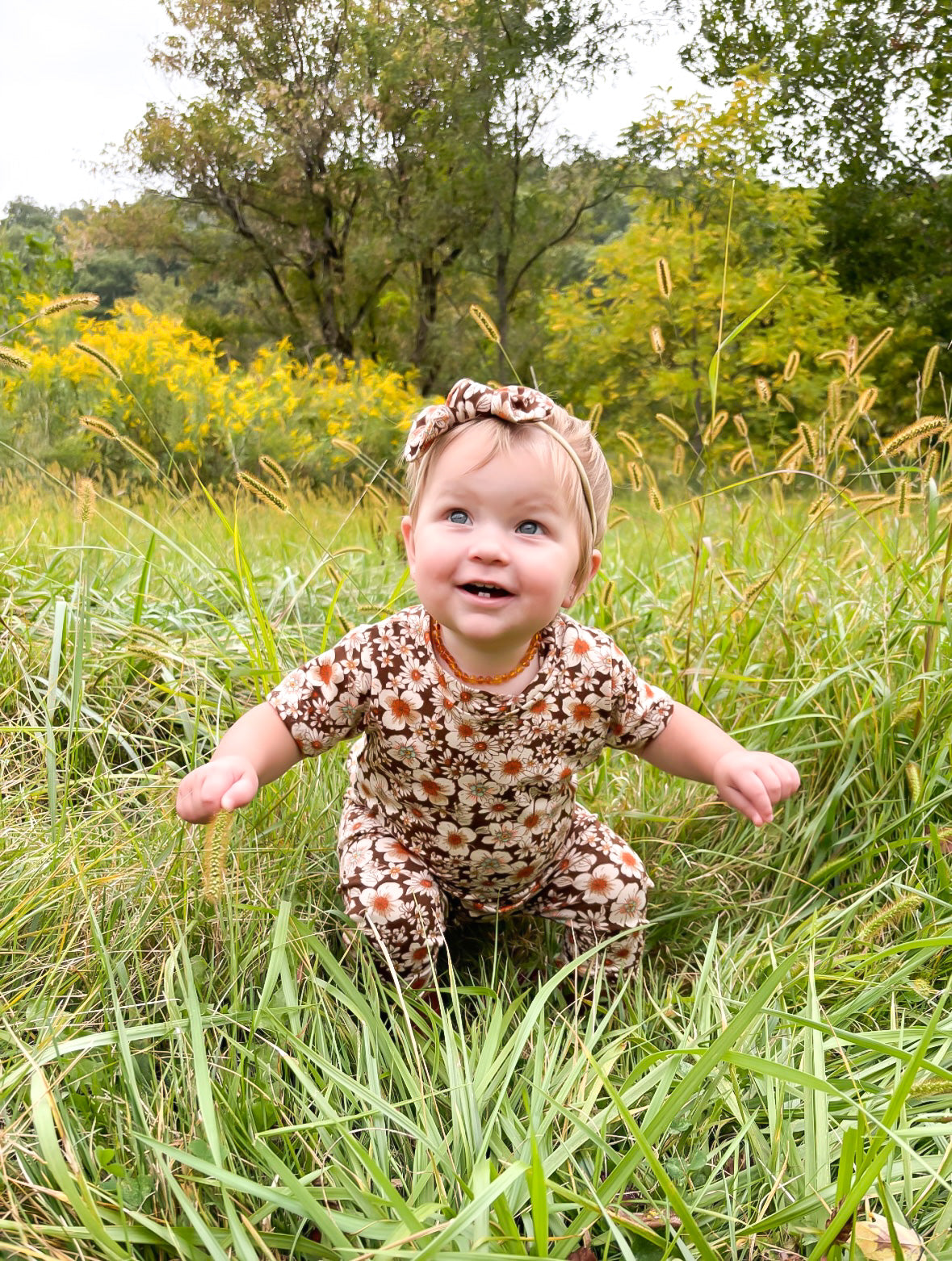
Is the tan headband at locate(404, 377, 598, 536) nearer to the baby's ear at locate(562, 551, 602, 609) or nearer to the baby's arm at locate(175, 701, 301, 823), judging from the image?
the baby's ear at locate(562, 551, 602, 609)

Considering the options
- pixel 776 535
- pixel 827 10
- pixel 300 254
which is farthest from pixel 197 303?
pixel 776 535

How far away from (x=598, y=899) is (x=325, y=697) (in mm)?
584

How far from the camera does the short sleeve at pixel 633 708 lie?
1606 millimetres

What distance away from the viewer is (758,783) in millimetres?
1479

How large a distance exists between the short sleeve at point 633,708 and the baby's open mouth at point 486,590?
0.97 ft

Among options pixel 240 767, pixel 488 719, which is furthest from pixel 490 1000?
pixel 240 767

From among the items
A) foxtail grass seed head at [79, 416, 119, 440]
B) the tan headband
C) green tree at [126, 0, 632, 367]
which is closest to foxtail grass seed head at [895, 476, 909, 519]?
the tan headband

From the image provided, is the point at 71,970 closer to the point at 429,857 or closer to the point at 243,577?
the point at 429,857

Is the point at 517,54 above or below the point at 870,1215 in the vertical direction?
above

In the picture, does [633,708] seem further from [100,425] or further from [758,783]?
[100,425]

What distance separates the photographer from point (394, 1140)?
1.28 meters

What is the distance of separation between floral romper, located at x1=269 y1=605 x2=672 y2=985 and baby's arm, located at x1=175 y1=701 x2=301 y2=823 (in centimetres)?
3

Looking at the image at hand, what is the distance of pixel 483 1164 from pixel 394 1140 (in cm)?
27

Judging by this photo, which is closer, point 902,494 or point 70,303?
point 70,303
